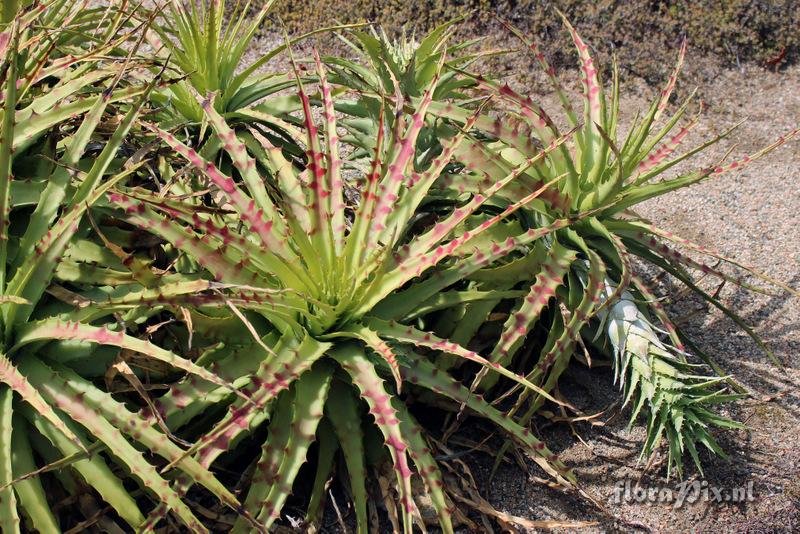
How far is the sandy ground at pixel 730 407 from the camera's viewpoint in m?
2.74

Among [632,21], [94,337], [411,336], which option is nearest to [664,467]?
[411,336]

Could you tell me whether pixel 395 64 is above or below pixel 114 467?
above

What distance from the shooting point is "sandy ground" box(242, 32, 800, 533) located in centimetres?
274

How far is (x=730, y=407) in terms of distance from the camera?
3090mm

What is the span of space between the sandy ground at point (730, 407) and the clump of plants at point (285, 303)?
0.38 feet

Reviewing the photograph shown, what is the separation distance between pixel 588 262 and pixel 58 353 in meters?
1.70

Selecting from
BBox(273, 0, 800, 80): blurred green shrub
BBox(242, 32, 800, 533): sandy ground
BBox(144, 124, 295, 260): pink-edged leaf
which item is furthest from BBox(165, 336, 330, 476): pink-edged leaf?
BBox(273, 0, 800, 80): blurred green shrub

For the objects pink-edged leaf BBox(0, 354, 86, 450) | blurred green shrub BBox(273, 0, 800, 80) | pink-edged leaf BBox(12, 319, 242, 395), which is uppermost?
blurred green shrub BBox(273, 0, 800, 80)

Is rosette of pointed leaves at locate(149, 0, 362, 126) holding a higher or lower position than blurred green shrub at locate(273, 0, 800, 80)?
lower

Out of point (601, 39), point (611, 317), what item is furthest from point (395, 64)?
point (601, 39)

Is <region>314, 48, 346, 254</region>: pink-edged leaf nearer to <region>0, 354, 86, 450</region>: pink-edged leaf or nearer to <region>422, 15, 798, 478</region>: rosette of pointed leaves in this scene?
<region>422, 15, 798, 478</region>: rosette of pointed leaves

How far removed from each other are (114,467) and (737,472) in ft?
6.49

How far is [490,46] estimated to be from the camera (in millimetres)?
5160

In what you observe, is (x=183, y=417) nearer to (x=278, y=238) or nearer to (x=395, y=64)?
(x=278, y=238)
